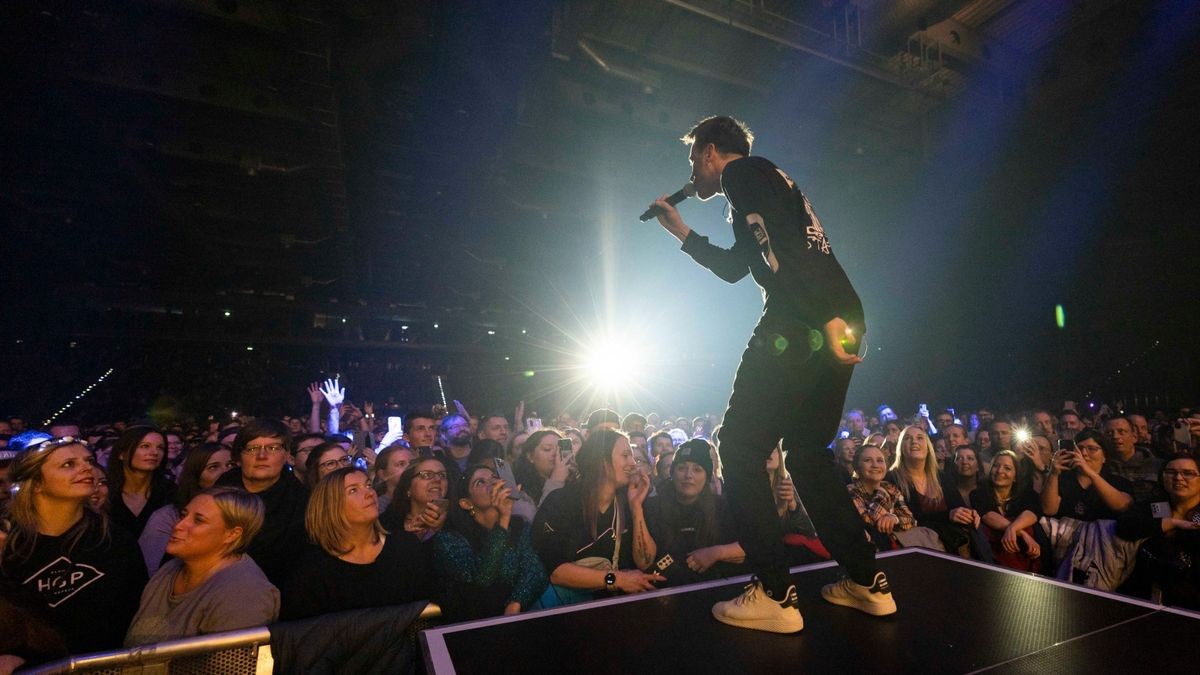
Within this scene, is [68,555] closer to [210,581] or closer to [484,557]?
[210,581]

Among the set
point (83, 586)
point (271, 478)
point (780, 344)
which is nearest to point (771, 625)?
point (780, 344)

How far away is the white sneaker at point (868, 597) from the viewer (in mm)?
1632

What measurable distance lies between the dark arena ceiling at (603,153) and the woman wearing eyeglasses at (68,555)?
11.0 ft

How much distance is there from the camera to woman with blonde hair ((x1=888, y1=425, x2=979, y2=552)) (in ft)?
10.9

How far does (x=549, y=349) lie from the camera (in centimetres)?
1666

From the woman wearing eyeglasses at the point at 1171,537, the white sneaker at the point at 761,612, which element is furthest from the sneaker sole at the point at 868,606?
the woman wearing eyeglasses at the point at 1171,537

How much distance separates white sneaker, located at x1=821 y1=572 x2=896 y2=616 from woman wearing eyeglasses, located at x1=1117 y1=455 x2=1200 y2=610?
197cm

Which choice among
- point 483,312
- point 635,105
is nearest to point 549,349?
point 483,312

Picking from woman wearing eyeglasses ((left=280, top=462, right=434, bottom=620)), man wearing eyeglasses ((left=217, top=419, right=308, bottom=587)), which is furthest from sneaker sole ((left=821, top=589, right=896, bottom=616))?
man wearing eyeglasses ((left=217, top=419, right=308, bottom=587))

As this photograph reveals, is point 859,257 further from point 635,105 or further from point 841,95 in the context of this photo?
point 635,105

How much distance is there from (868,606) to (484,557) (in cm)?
156

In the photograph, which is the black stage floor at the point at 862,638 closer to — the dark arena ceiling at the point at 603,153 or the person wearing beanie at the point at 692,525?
the person wearing beanie at the point at 692,525

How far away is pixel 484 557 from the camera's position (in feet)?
8.20

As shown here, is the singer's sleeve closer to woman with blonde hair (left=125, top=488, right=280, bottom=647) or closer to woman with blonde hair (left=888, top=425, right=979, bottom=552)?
woman with blonde hair (left=125, top=488, right=280, bottom=647)
